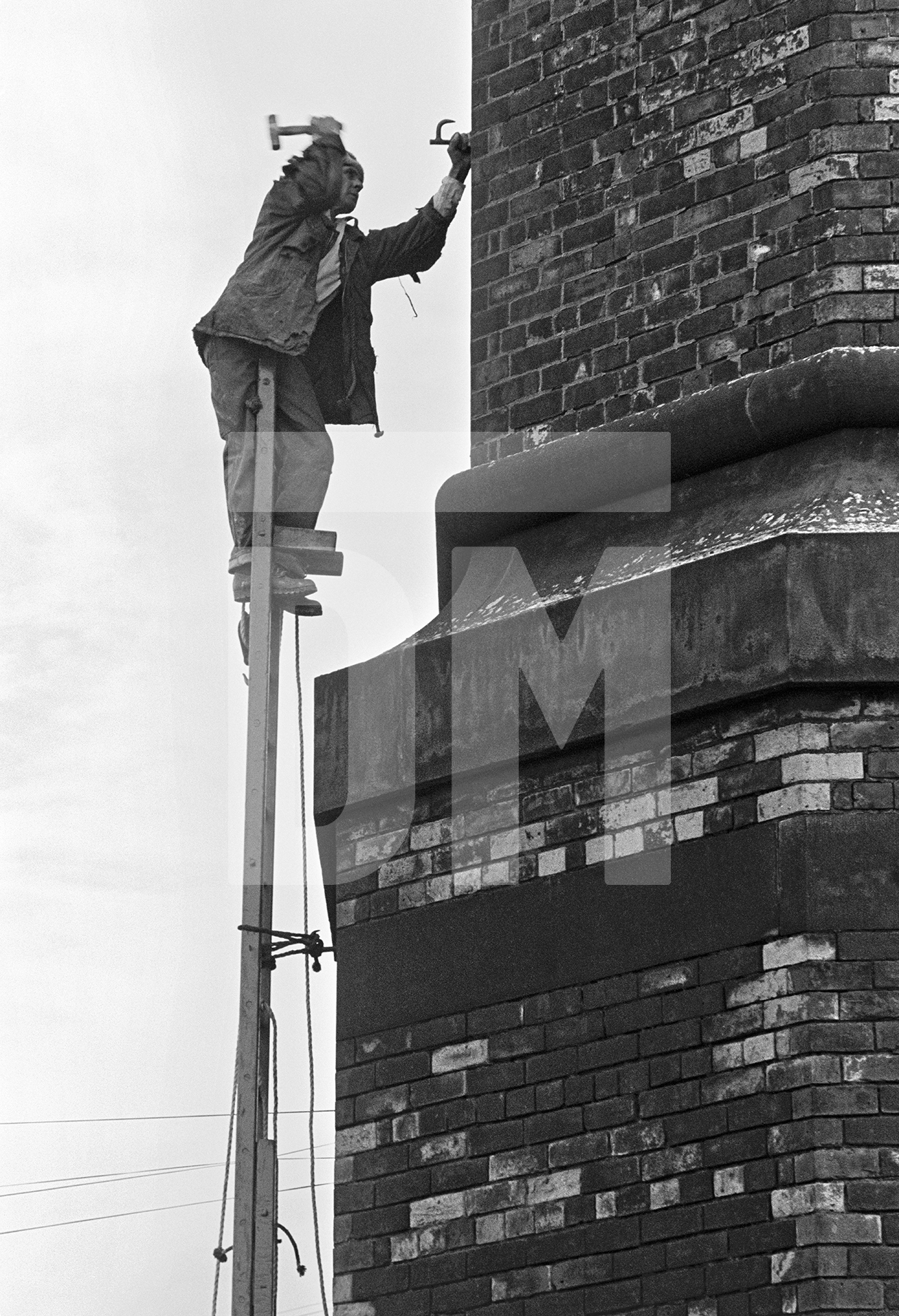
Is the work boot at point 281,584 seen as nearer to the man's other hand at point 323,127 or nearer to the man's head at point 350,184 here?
the man's head at point 350,184

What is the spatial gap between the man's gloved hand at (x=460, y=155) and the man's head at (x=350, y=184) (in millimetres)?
304

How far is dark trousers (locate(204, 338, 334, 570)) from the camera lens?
23.9 feet

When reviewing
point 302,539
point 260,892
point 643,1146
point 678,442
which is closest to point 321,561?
point 302,539

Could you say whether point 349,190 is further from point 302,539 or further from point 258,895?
point 258,895

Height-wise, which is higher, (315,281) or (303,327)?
(315,281)

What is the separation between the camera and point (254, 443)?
23.9ft

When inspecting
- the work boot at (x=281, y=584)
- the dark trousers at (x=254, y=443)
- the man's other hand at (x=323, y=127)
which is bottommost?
the work boot at (x=281, y=584)

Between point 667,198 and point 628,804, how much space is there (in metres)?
1.70

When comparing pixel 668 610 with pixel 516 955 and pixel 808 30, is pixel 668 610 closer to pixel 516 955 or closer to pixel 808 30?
pixel 516 955

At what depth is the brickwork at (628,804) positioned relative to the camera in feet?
17.8

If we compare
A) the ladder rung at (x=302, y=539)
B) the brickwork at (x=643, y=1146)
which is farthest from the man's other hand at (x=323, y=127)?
the brickwork at (x=643, y=1146)

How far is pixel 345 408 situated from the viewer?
7.51 metres

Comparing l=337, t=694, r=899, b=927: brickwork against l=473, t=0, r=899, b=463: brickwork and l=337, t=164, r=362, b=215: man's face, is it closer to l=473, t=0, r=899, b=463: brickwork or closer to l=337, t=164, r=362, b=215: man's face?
l=473, t=0, r=899, b=463: brickwork

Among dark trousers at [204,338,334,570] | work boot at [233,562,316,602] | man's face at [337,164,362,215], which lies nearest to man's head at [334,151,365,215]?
man's face at [337,164,362,215]
